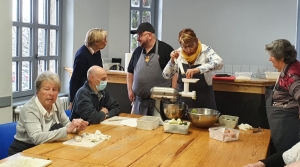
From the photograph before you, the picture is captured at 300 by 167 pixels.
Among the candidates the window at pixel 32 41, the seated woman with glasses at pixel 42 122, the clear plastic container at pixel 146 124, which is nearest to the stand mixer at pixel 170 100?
the clear plastic container at pixel 146 124

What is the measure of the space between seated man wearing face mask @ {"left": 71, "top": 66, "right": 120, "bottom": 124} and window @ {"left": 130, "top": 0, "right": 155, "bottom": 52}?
329 centimetres

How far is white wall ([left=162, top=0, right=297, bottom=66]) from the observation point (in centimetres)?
554

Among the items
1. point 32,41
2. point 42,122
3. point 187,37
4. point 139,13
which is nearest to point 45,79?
point 42,122

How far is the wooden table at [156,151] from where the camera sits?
71.5 inches

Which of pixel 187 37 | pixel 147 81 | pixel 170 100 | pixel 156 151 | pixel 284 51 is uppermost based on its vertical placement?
pixel 187 37

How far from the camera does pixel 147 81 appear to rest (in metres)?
3.29

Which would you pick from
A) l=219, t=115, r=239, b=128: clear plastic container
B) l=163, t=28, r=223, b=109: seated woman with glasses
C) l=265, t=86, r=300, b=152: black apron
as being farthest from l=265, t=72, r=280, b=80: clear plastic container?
l=219, t=115, r=239, b=128: clear plastic container

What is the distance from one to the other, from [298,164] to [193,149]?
61cm

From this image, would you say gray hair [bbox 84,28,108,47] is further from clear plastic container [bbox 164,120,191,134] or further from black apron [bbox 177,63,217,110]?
clear plastic container [bbox 164,120,191,134]

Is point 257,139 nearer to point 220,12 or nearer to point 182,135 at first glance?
point 182,135

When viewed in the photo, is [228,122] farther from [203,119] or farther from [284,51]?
[284,51]

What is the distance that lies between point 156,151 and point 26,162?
71cm

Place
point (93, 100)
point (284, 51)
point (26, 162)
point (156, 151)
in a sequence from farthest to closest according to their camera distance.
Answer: point (93, 100) → point (284, 51) → point (156, 151) → point (26, 162)

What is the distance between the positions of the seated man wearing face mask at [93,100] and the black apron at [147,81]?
41 centimetres
